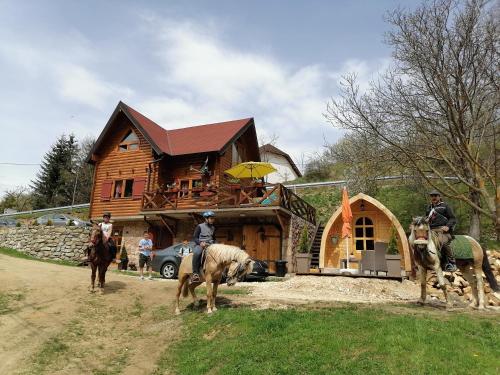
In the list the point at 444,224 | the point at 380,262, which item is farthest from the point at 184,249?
the point at 444,224

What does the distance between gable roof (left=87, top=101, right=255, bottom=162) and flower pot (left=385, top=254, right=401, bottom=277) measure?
34.3 feet

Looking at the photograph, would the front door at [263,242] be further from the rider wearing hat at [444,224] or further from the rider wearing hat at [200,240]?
the rider wearing hat at [444,224]

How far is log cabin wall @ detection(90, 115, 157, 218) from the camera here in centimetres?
2200

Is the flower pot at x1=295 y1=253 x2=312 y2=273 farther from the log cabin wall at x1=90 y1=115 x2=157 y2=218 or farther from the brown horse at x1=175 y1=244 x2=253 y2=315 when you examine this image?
the log cabin wall at x1=90 y1=115 x2=157 y2=218

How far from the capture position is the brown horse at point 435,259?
25.8 ft

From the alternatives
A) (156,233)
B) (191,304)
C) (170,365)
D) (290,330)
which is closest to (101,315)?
(191,304)

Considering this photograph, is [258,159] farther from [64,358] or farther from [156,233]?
[64,358]

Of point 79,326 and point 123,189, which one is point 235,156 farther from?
point 79,326

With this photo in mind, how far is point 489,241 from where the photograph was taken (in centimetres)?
1788

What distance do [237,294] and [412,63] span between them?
32.3ft

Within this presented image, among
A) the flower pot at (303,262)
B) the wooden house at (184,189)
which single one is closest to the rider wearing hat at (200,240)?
the flower pot at (303,262)

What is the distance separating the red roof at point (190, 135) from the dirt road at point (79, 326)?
36.6 ft

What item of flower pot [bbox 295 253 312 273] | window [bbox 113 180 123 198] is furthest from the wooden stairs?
window [bbox 113 180 123 198]

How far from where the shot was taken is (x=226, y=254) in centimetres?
824
